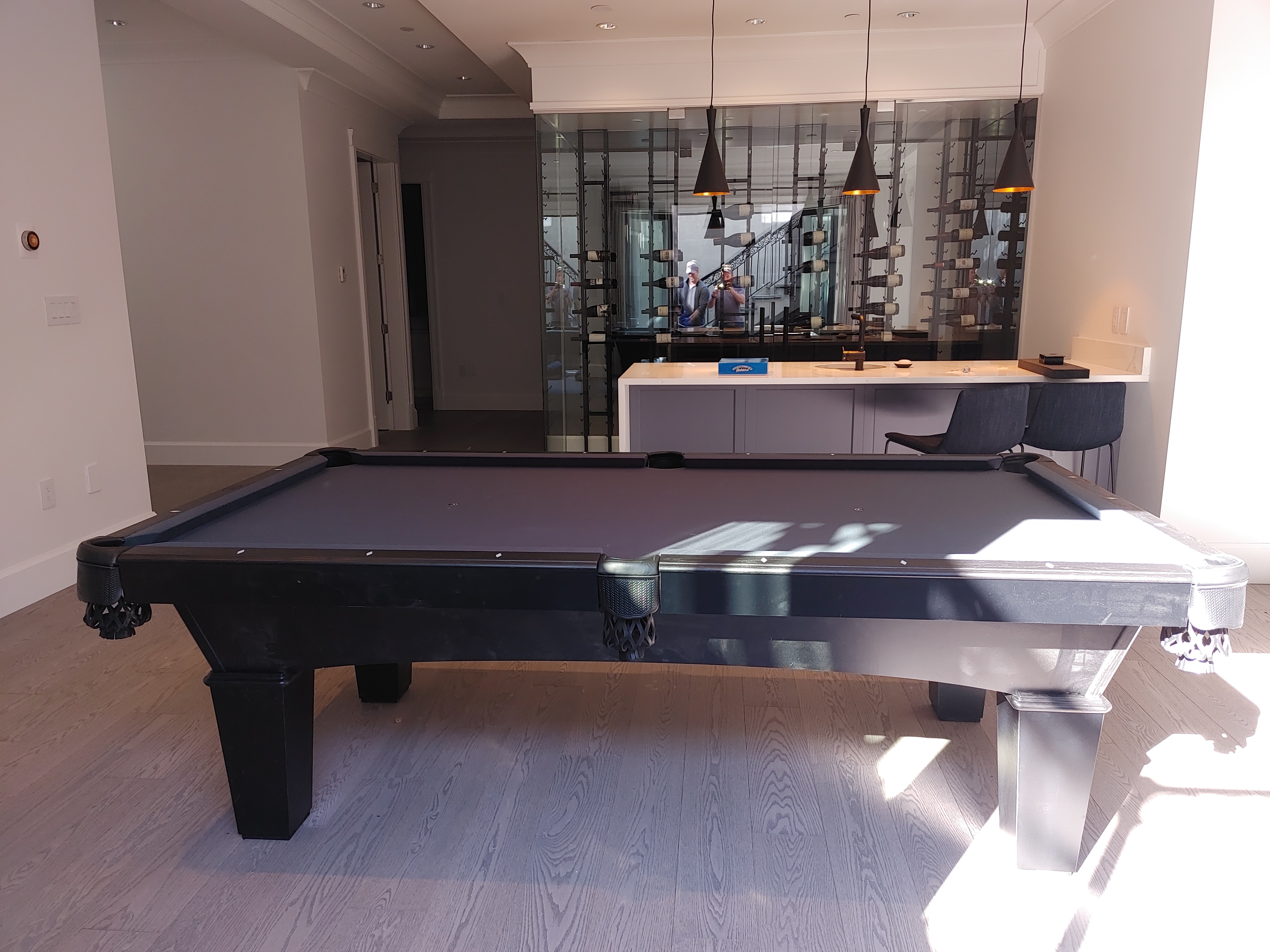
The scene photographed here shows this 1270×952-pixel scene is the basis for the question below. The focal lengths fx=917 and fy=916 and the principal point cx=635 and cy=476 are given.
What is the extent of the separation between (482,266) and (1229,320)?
6.76 metres

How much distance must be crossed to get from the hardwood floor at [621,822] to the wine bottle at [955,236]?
12.2ft

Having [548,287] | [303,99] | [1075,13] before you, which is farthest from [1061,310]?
[303,99]

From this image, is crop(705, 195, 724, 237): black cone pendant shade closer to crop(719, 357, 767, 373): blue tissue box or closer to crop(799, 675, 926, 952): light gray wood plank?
crop(719, 357, 767, 373): blue tissue box

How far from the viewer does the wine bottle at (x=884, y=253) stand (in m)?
6.32

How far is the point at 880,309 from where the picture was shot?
6418 mm

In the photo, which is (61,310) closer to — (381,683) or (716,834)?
(381,683)

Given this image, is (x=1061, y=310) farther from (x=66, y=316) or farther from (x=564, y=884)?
(x=66, y=316)

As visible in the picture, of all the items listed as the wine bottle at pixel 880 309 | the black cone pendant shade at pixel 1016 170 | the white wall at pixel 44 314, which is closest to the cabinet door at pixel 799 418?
the black cone pendant shade at pixel 1016 170

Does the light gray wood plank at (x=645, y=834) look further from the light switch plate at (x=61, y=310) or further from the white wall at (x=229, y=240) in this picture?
the white wall at (x=229, y=240)

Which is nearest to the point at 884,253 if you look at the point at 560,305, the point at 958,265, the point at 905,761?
the point at 958,265

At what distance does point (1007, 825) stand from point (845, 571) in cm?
87

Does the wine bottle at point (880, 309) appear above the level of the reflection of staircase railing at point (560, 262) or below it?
below

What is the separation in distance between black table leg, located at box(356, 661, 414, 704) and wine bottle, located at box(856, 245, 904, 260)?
15.1ft

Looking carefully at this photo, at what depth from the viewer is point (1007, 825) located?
7.10ft
